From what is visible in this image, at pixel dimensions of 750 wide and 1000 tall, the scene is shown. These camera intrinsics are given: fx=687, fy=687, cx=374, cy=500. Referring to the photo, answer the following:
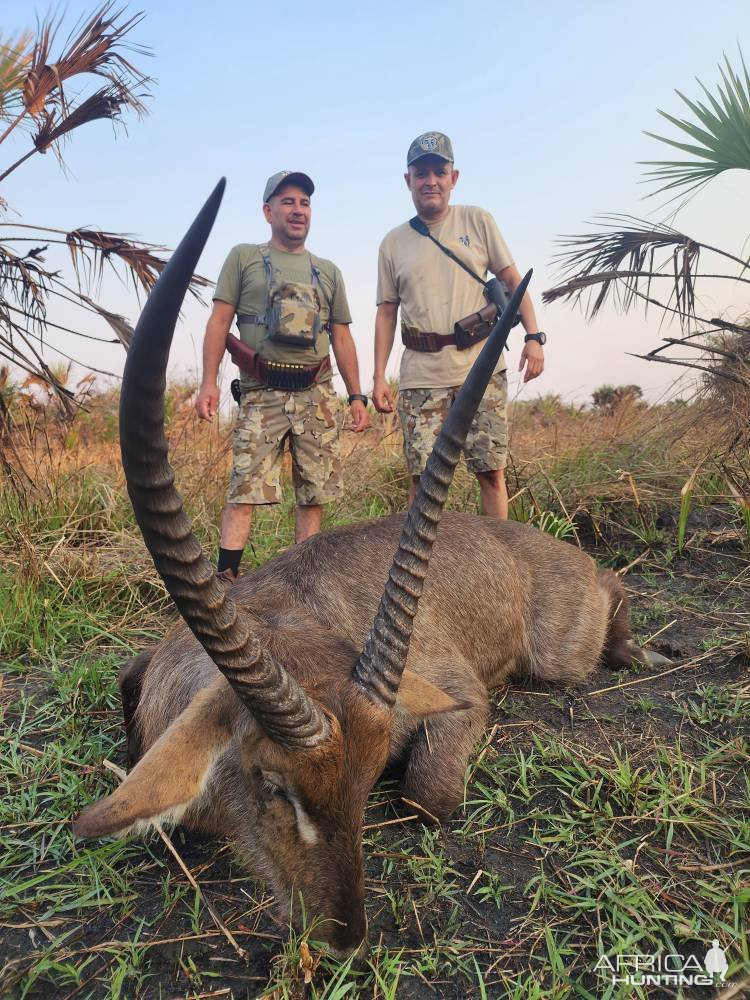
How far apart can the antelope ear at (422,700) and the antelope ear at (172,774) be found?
0.68 meters

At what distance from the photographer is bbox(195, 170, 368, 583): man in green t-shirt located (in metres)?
5.93

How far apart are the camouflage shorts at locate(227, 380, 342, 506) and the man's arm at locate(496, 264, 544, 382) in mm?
1860

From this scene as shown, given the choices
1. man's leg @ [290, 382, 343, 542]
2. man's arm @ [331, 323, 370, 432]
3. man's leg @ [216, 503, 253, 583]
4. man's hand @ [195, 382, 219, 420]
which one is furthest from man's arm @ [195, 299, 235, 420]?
man's arm @ [331, 323, 370, 432]

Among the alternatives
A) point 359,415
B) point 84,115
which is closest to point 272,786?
point 359,415

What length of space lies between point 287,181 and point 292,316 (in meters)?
1.21

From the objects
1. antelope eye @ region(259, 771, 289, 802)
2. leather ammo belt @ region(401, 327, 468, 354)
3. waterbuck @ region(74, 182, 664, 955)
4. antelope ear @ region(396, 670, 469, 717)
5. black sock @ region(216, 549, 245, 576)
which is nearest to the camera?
waterbuck @ region(74, 182, 664, 955)

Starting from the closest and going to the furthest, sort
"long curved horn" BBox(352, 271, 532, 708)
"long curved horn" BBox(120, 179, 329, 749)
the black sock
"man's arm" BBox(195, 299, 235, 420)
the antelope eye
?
"long curved horn" BBox(120, 179, 329, 749), the antelope eye, "long curved horn" BBox(352, 271, 532, 708), the black sock, "man's arm" BBox(195, 299, 235, 420)

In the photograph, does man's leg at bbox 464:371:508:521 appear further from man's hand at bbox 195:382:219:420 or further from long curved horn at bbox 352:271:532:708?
long curved horn at bbox 352:271:532:708

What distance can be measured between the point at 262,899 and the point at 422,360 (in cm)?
484

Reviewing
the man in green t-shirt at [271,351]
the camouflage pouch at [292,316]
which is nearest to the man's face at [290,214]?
the man in green t-shirt at [271,351]

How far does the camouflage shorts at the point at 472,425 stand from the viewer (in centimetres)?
626

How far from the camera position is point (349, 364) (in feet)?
22.3

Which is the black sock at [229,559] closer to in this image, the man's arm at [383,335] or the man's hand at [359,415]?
the man's hand at [359,415]

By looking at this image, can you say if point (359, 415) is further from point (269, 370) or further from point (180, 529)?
point (180, 529)
